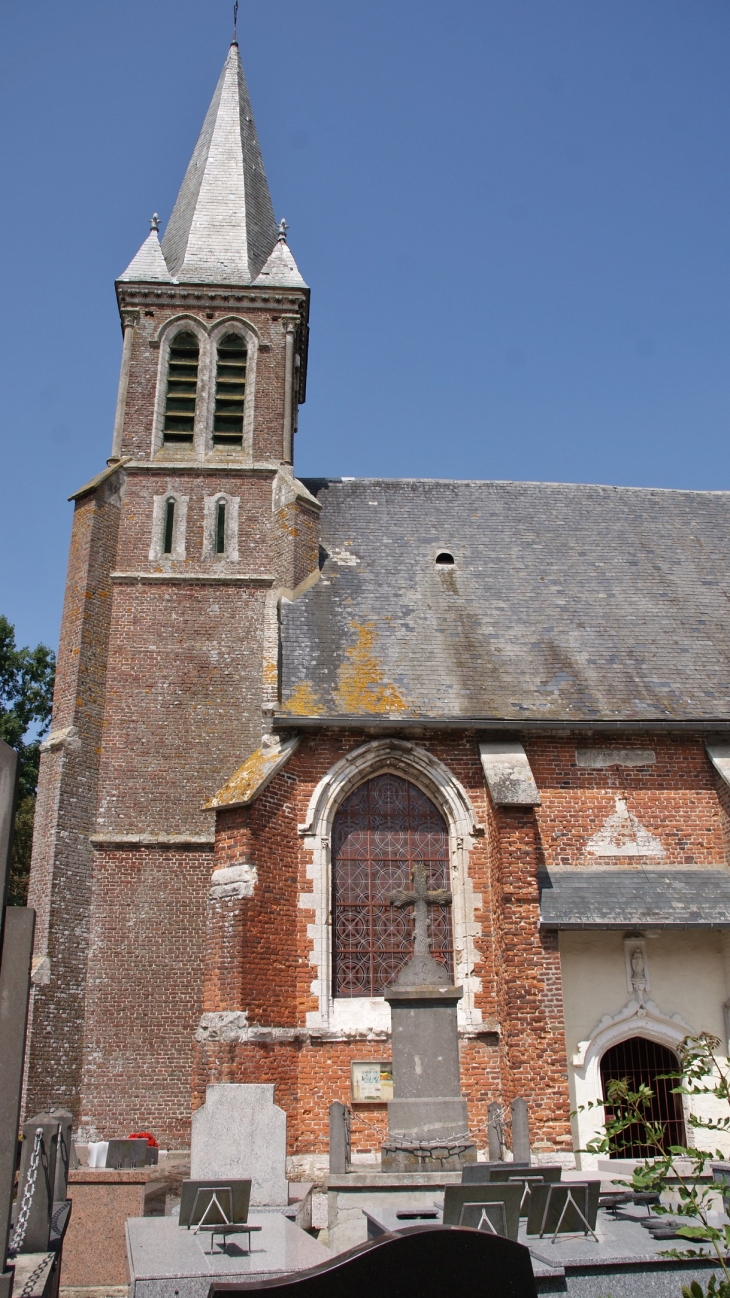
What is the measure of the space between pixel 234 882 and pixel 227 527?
658cm

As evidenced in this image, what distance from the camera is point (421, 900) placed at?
1164cm

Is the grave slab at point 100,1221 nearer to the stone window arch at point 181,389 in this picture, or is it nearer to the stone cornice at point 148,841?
the stone cornice at point 148,841

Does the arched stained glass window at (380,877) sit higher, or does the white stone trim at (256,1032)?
the arched stained glass window at (380,877)

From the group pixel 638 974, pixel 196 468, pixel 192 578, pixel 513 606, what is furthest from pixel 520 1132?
pixel 196 468

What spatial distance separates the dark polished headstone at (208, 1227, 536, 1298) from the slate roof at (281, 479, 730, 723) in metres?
10.8

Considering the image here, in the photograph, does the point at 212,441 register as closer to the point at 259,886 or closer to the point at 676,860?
the point at 259,886

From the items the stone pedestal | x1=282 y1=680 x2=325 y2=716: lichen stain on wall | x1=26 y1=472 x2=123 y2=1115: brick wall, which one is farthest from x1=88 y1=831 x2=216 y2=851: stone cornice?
the stone pedestal

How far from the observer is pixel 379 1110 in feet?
39.0

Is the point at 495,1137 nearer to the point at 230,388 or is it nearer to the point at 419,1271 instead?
the point at 419,1271

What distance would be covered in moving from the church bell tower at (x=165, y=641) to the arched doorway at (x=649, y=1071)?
17.9ft

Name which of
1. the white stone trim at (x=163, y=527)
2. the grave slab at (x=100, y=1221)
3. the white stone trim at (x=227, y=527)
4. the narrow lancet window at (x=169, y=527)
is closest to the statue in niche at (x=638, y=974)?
the grave slab at (x=100, y=1221)

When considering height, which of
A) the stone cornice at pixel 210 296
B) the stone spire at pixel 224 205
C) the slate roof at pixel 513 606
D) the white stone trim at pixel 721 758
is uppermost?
the stone spire at pixel 224 205

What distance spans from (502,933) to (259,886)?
2.97 metres

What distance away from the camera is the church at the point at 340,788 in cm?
1203
